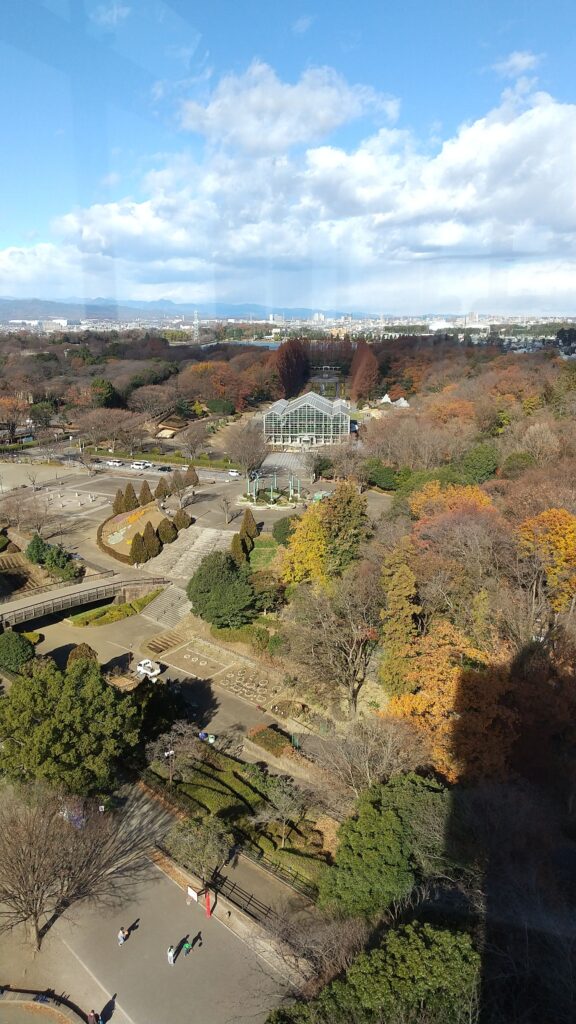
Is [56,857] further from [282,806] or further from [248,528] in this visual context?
[248,528]

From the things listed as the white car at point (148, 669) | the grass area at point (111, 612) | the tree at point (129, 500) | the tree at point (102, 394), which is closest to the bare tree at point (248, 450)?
the tree at point (129, 500)

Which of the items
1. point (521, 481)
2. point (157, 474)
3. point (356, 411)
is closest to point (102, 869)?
point (521, 481)

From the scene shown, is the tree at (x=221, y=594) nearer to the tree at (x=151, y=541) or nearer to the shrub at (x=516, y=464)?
the tree at (x=151, y=541)

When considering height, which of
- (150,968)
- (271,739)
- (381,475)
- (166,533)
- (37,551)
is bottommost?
(271,739)

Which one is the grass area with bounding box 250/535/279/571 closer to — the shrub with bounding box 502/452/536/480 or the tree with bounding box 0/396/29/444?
the shrub with bounding box 502/452/536/480

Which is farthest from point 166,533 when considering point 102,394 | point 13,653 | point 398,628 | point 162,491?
point 102,394

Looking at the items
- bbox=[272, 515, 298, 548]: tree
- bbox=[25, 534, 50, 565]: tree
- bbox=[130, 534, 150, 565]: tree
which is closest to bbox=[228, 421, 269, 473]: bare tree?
bbox=[130, 534, 150, 565]: tree

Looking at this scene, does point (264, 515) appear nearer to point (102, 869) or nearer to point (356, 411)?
point (102, 869)
